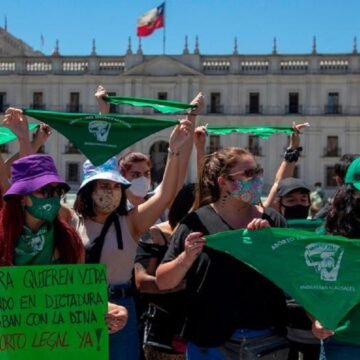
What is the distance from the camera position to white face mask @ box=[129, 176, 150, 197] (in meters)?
4.95

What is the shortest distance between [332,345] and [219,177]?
96 centimetres

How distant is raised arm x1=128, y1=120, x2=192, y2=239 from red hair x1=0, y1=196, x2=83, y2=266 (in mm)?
480

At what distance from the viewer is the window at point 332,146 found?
43969 millimetres

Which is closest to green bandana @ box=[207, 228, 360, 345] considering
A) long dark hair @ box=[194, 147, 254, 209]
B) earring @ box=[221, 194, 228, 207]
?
earring @ box=[221, 194, 228, 207]

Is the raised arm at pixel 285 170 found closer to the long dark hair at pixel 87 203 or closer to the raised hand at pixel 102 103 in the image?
the raised hand at pixel 102 103

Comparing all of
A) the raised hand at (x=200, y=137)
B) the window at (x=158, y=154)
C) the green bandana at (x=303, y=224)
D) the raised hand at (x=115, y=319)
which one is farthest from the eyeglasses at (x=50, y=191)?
the window at (x=158, y=154)

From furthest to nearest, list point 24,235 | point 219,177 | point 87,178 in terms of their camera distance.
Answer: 1. point 87,178
2. point 219,177
3. point 24,235

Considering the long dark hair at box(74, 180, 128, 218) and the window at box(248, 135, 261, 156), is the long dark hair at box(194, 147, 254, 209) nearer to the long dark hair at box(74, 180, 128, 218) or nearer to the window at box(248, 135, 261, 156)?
the long dark hair at box(74, 180, 128, 218)

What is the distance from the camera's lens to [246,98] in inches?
1747

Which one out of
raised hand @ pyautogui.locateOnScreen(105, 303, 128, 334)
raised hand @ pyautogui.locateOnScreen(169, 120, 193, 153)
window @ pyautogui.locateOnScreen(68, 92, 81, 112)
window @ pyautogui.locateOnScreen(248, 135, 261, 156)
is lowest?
raised hand @ pyautogui.locateOnScreen(105, 303, 128, 334)

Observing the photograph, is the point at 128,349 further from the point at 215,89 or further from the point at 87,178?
the point at 215,89

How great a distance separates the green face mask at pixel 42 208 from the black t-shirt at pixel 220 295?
63 cm

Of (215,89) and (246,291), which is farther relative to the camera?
(215,89)

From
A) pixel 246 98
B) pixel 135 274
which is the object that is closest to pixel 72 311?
pixel 135 274
